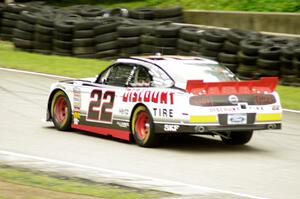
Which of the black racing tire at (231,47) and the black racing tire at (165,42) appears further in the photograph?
the black racing tire at (165,42)

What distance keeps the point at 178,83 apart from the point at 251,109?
1.11 meters

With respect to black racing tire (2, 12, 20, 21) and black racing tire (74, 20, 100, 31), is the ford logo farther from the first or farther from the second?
black racing tire (2, 12, 20, 21)

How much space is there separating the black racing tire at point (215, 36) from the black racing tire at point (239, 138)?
731cm

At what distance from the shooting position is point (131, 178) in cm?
967

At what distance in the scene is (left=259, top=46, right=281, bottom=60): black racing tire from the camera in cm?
1862

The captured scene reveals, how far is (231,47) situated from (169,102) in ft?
26.9

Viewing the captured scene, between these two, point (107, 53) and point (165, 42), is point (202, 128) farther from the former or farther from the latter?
point (107, 53)

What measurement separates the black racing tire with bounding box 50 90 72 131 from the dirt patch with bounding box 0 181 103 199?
531 cm

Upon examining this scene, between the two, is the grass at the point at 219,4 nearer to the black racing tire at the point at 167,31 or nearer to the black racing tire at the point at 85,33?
the black racing tire at the point at 167,31

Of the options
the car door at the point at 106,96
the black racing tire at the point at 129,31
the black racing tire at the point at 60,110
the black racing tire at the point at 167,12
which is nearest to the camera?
the car door at the point at 106,96

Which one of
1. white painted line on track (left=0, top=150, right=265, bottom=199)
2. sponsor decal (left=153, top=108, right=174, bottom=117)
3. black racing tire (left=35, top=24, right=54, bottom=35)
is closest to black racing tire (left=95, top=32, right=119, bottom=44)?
black racing tire (left=35, top=24, right=54, bottom=35)

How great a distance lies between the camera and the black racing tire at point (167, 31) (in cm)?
2156

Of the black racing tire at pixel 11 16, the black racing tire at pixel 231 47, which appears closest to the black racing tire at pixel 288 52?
the black racing tire at pixel 231 47

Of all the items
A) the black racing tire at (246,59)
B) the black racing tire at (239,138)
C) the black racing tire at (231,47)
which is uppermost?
the black racing tire at (231,47)
